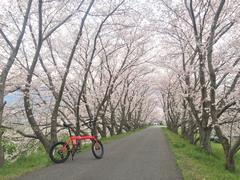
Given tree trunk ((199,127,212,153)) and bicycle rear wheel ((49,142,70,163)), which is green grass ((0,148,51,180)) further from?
tree trunk ((199,127,212,153))

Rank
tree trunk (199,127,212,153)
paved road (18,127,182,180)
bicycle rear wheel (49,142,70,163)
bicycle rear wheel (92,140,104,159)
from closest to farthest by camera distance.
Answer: paved road (18,127,182,180) < bicycle rear wheel (49,142,70,163) < bicycle rear wheel (92,140,104,159) < tree trunk (199,127,212,153)

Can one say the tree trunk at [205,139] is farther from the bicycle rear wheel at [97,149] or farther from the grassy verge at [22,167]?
the grassy verge at [22,167]

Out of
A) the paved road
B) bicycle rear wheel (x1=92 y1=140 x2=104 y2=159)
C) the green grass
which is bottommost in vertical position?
the paved road

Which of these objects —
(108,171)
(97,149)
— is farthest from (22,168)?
(108,171)

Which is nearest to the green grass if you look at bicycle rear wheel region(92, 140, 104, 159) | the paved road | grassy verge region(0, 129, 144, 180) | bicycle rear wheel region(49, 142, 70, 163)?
grassy verge region(0, 129, 144, 180)

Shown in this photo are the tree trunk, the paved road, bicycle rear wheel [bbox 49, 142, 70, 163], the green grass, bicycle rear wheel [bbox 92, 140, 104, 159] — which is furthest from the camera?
the tree trunk

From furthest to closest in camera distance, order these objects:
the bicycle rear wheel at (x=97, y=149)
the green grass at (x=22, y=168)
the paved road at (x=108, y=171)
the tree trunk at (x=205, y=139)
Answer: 1. the tree trunk at (x=205, y=139)
2. the bicycle rear wheel at (x=97, y=149)
3. the green grass at (x=22, y=168)
4. the paved road at (x=108, y=171)

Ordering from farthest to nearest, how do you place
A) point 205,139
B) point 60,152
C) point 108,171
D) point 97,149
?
point 205,139, point 97,149, point 60,152, point 108,171

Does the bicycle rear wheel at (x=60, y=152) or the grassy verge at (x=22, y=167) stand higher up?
the bicycle rear wheel at (x=60, y=152)

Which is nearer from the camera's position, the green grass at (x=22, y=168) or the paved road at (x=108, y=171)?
the paved road at (x=108, y=171)

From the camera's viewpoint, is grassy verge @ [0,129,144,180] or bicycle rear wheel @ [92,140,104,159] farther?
bicycle rear wheel @ [92,140,104,159]

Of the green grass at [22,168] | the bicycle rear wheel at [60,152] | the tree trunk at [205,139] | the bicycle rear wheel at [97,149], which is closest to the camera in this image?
the green grass at [22,168]

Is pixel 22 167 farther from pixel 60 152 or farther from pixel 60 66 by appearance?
pixel 60 66

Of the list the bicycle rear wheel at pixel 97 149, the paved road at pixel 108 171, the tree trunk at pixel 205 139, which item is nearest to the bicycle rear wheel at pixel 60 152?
the paved road at pixel 108 171
